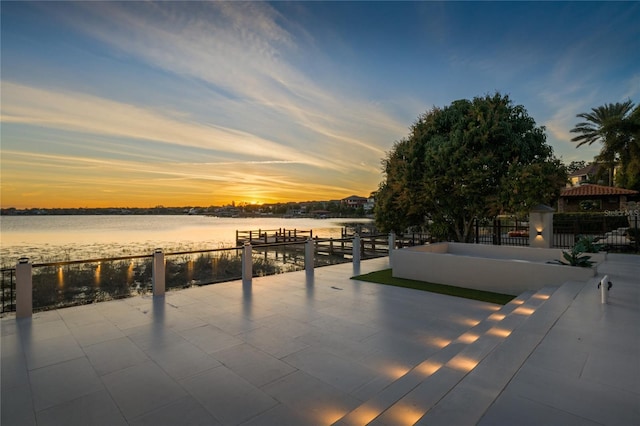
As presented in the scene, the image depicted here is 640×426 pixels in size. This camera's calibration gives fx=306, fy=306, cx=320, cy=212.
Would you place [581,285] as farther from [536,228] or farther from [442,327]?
[536,228]

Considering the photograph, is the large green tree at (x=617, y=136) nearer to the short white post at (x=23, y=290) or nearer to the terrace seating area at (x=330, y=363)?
the terrace seating area at (x=330, y=363)

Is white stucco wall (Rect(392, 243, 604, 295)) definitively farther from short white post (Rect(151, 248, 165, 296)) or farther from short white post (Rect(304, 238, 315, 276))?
short white post (Rect(151, 248, 165, 296))

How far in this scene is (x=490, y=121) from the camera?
10.3m

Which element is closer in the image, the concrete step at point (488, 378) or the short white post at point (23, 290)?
the concrete step at point (488, 378)

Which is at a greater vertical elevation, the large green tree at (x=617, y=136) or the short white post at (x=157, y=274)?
the large green tree at (x=617, y=136)

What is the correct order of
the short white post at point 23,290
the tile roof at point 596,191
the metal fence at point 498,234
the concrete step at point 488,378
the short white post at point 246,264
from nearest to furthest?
the concrete step at point 488,378
the short white post at point 23,290
the short white post at point 246,264
the metal fence at point 498,234
the tile roof at point 596,191

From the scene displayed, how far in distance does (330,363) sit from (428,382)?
1167mm

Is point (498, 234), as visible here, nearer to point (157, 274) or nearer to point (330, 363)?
point (330, 363)

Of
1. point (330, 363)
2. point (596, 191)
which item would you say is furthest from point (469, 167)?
point (596, 191)

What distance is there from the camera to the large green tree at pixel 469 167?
10.0m

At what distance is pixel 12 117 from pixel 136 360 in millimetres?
9189

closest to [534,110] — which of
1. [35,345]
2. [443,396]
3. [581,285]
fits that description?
[581,285]

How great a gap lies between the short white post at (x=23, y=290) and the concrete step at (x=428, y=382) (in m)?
5.65

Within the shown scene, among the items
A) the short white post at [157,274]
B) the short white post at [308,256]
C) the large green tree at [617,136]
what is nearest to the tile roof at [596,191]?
the large green tree at [617,136]
